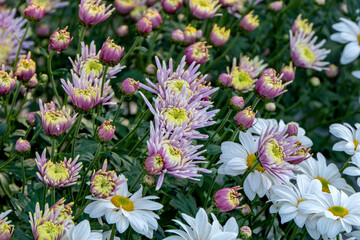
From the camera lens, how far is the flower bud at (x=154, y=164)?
104 cm

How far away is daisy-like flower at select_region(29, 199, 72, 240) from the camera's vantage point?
96 centimetres

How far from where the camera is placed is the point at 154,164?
104 centimetres

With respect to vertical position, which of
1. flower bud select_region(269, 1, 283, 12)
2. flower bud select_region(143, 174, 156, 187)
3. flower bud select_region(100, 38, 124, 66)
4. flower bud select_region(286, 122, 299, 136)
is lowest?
flower bud select_region(269, 1, 283, 12)

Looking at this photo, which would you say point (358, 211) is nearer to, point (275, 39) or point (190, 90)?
point (190, 90)

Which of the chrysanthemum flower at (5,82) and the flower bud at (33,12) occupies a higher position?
the flower bud at (33,12)

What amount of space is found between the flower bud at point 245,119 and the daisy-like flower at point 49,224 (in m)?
0.43

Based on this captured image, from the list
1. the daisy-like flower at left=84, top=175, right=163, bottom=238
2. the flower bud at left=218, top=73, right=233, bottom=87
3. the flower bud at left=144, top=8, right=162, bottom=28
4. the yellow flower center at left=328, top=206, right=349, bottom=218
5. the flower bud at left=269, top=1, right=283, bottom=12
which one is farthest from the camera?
the flower bud at left=269, top=1, right=283, bottom=12

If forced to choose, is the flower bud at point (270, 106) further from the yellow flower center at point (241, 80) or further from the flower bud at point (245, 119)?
the flower bud at point (245, 119)

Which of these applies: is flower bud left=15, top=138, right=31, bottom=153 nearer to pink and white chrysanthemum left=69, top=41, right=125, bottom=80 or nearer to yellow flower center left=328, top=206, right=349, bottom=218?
pink and white chrysanthemum left=69, top=41, right=125, bottom=80

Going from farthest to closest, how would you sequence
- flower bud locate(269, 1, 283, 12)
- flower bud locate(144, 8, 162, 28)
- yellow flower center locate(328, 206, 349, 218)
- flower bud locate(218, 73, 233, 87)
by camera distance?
flower bud locate(269, 1, 283, 12)
flower bud locate(144, 8, 162, 28)
flower bud locate(218, 73, 233, 87)
yellow flower center locate(328, 206, 349, 218)

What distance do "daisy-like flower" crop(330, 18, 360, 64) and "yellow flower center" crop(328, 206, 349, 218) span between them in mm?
861

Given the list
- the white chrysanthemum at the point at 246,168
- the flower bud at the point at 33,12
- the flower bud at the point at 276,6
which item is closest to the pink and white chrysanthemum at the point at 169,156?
the white chrysanthemum at the point at 246,168

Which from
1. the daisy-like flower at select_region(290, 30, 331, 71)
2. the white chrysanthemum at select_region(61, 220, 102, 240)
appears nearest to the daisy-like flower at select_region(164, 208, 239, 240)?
the white chrysanthemum at select_region(61, 220, 102, 240)

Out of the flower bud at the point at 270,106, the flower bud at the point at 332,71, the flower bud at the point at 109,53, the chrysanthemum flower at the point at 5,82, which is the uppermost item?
Answer: the flower bud at the point at 109,53
